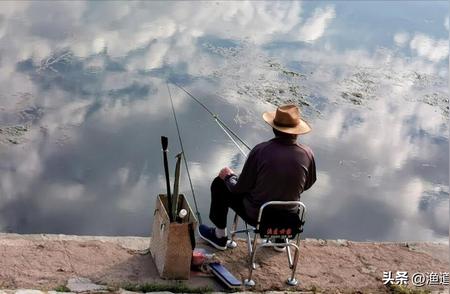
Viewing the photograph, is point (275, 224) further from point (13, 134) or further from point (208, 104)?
point (208, 104)

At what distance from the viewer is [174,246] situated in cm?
485

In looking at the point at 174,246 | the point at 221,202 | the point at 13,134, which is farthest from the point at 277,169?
the point at 13,134

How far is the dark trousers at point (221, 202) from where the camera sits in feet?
17.9

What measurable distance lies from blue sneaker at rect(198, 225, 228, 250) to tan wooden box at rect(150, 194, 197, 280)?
59cm

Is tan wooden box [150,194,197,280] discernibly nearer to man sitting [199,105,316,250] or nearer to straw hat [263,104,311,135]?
man sitting [199,105,316,250]

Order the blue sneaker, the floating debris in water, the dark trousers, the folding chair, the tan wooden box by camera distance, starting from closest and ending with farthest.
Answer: the tan wooden box → the folding chair → the dark trousers → the blue sneaker → the floating debris in water

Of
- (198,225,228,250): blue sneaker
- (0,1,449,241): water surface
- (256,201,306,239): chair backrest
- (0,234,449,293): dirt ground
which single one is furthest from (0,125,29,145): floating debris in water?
(256,201,306,239): chair backrest

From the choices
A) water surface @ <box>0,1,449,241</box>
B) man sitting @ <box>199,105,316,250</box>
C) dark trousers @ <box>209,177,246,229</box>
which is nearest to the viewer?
man sitting @ <box>199,105,316,250</box>

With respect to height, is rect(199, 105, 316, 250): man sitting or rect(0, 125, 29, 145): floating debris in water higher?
rect(199, 105, 316, 250): man sitting

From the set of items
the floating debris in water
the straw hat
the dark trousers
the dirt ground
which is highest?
the straw hat

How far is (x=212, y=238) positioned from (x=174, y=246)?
79 cm

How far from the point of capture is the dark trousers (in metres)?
5.45

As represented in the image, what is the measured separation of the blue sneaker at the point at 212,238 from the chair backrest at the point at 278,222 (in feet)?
2.19

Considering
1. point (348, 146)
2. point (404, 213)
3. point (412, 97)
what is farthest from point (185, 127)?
point (412, 97)
